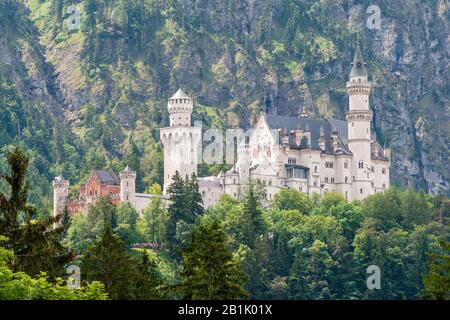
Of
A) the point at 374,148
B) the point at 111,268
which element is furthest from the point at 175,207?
the point at 111,268

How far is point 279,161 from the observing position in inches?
6752

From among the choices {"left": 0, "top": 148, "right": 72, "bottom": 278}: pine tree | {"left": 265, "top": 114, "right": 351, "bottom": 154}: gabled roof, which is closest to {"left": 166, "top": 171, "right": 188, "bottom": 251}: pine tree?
{"left": 265, "top": 114, "right": 351, "bottom": 154}: gabled roof

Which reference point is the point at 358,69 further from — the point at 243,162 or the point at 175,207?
the point at 175,207

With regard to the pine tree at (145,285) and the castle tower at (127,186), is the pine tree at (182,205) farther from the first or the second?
the pine tree at (145,285)

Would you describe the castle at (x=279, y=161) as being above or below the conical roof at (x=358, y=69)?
below

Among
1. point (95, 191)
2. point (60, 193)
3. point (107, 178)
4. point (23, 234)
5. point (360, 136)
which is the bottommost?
point (23, 234)

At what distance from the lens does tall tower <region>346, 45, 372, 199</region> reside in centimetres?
17425

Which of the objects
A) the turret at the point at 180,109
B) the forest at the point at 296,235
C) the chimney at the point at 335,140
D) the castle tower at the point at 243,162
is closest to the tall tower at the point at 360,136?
the chimney at the point at 335,140

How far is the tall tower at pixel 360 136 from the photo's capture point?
572ft

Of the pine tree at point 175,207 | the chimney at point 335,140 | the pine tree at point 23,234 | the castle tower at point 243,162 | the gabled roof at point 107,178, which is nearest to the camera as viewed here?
the pine tree at point 23,234

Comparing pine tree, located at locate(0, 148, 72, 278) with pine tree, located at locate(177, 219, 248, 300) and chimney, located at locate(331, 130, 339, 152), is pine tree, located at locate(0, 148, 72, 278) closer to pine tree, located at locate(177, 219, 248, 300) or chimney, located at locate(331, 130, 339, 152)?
pine tree, located at locate(177, 219, 248, 300)

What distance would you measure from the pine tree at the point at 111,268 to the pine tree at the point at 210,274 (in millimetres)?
4887

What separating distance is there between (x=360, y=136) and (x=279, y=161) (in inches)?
408
